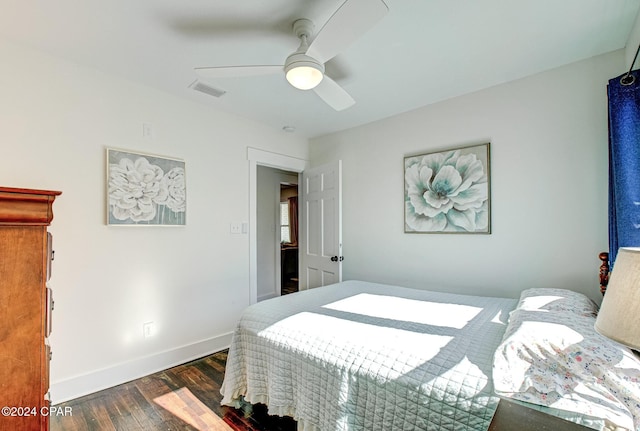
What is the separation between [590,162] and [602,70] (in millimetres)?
645

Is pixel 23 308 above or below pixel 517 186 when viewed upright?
below

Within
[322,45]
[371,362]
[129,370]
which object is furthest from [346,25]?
[129,370]

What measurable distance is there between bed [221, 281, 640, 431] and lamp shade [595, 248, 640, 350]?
472mm

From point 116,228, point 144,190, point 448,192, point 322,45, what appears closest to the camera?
point 322,45

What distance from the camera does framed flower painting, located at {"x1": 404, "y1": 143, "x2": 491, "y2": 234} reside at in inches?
104

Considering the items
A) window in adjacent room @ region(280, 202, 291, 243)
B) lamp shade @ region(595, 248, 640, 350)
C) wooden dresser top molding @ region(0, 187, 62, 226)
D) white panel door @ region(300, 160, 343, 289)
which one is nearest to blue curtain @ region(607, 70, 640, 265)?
lamp shade @ region(595, 248, 640, 350)

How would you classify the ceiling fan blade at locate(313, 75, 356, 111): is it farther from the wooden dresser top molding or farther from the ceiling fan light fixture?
the wooden dresser top molding

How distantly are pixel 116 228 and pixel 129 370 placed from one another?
3.72 feet

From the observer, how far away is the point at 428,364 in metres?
1.24

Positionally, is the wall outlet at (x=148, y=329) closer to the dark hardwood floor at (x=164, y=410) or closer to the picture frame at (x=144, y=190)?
the dark hardwood floor at (x=164, y=410)

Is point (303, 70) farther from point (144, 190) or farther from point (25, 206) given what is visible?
point (144, 190)

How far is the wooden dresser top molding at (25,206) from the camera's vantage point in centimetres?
89

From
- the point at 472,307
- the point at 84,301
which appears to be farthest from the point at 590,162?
the point at 84,301

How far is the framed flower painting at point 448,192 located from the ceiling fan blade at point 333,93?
1.20 metres
